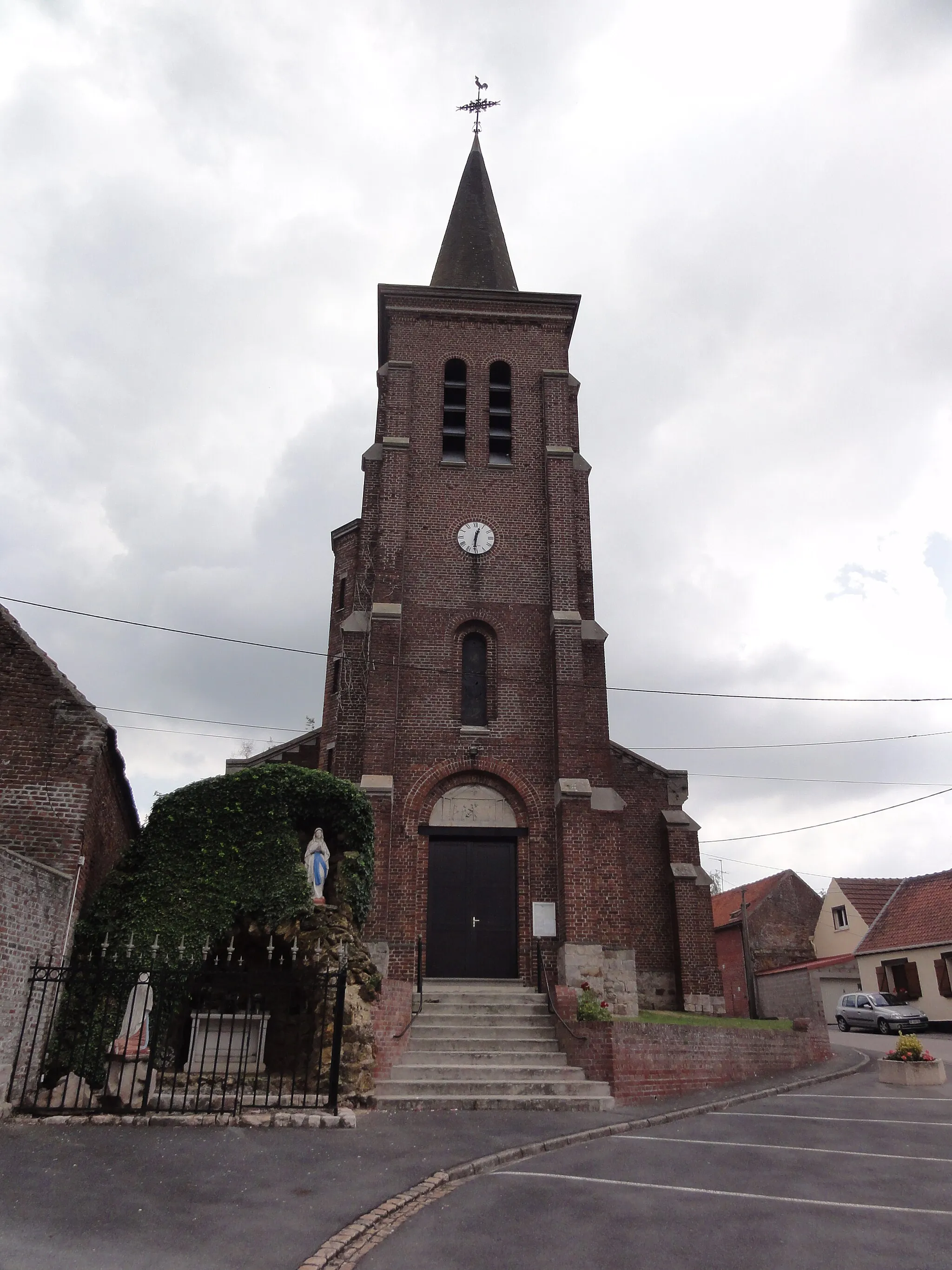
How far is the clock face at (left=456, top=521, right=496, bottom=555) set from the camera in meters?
19.4

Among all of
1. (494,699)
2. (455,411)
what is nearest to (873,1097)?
(494,699)

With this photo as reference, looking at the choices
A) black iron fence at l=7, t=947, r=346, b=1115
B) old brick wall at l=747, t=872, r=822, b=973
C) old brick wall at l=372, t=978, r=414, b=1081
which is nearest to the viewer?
black iron fence at l=7, t=947, r=346, b=1115

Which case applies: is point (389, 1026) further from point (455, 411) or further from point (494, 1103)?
point (455, 411)

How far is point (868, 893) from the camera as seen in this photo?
37.4 metres

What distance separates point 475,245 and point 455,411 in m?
7.08

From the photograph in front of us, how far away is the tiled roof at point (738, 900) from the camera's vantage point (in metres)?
40.8

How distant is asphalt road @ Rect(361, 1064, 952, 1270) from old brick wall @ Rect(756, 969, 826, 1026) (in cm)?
901

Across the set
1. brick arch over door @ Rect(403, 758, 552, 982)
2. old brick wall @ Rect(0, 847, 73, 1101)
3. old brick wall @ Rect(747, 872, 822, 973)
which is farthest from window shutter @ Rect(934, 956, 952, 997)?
old brick wall @ Rect(0, 847, 73, 1101)

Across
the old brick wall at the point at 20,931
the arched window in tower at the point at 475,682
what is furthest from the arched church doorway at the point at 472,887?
the old brick wall at the point at 20,931

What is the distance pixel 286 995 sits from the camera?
40.5ft

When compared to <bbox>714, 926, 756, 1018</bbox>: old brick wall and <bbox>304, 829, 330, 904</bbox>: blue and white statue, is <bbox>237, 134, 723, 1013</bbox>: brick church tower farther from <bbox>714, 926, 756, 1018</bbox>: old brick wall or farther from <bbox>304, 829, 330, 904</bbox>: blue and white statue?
<bbox>714, 926, 756, 1018</bbox>: old brick wall

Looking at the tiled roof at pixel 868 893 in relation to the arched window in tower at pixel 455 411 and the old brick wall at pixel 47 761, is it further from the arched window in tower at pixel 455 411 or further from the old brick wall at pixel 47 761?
the old brick wall at pixel 47 761

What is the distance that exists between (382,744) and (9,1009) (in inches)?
331

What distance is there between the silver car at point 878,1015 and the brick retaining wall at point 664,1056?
51.2 ft
